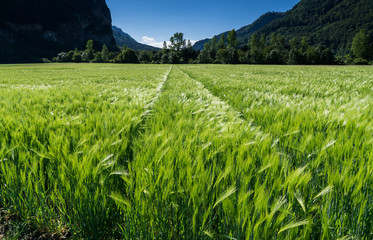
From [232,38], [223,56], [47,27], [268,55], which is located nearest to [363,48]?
[268,55]

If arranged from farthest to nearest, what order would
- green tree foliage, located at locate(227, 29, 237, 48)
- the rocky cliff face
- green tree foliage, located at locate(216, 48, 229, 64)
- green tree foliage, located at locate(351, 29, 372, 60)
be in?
the rocky cliff face → green tree foliage, located at locate(227, 29, 237, 48) → green tree foliage, located at locate(216, 48, 229, 64) → green tree foliage, located at locate(351, 29, 372, 60)

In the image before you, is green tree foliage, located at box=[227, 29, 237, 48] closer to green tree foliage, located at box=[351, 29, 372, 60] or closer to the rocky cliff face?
green tree foliage, located at box=[351, 29, 372, 60]

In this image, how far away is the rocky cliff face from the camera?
129750 mm

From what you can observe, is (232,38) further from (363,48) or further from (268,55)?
(363,48)

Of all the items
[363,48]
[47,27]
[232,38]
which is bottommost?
[363,48]

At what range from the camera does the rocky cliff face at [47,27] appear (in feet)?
426

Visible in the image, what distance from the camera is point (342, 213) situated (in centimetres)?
75

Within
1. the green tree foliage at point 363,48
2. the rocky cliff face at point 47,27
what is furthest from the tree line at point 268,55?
the rocky cliff face at point 47,27

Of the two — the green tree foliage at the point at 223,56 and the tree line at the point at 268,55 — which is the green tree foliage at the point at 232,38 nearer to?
the tree line at the point at 268,55

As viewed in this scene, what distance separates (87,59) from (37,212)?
118553mm

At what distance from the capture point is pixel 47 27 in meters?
153

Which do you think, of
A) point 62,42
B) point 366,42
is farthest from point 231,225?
point 62,42

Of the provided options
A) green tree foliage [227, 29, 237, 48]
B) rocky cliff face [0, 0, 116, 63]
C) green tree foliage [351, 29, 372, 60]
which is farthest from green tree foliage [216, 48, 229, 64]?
rocky cliff face [0, 0, 116, 63]

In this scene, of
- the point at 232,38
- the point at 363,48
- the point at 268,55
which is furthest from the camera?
the point at 232,38
